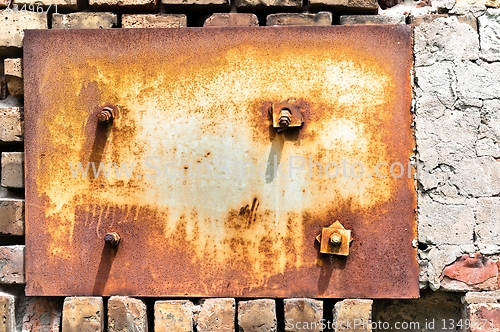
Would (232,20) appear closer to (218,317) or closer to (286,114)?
(286,114)

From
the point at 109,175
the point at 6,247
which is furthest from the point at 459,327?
the point at 6,247

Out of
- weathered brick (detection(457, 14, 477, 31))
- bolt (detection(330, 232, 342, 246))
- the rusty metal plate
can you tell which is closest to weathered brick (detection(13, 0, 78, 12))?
the rusty metal plate

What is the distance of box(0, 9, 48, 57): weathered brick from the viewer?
5.18ft

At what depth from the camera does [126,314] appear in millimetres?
1483

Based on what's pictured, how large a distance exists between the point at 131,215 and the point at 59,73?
505mm

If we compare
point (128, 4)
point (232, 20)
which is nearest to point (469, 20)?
point (232, 20)

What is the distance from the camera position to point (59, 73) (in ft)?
5.04

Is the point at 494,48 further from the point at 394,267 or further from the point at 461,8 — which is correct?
the point at 394,267

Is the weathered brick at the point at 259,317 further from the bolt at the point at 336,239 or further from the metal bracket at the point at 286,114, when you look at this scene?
the metal bracket at the point at 286,114

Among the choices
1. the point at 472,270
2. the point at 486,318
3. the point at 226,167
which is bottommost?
the point at 486,318

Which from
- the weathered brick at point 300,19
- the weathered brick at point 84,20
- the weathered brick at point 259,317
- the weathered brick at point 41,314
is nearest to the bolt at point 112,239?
the weathered brick at point 41,314

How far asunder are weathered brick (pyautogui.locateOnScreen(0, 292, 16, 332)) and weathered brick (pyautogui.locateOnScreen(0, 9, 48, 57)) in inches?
31.7

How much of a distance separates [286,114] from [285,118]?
2 centimetres

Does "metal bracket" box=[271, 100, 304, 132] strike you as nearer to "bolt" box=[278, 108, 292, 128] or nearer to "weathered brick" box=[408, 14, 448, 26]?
"bolt" box=[278, 108, 292, 128]
